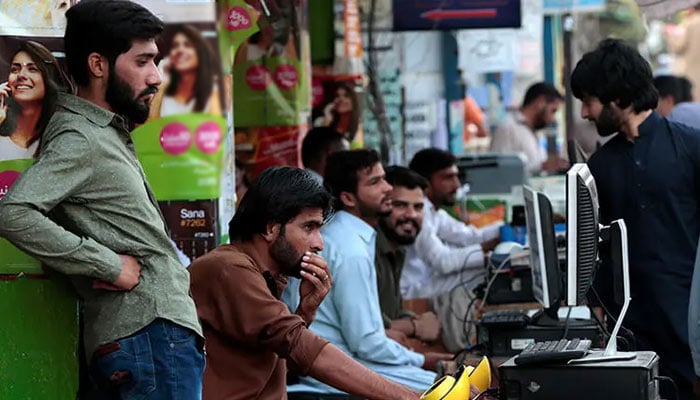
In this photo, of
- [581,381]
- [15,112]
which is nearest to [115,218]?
[15,112]

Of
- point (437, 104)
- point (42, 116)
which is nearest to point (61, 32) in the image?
point (42, 116)

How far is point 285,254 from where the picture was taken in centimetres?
472

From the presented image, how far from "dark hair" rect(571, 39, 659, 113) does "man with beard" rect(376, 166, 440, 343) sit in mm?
2036

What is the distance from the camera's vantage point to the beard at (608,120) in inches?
229

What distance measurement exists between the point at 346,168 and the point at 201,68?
236 cm

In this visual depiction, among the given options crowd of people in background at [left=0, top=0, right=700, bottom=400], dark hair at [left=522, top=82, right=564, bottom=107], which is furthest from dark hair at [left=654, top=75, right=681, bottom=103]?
crowd of people in background at [left=0, top=0, right=700, bottom=400]

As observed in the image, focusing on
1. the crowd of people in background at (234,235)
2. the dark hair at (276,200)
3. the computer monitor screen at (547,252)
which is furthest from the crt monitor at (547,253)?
the dark hair at (276,200)

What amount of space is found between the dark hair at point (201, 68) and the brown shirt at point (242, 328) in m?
0.58

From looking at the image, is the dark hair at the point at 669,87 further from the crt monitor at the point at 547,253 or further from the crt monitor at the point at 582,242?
the crt monitor at the point at 582,242

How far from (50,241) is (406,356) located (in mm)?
2983

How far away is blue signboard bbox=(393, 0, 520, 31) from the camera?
11.6 meters

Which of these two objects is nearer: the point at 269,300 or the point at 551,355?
the point at 551,355

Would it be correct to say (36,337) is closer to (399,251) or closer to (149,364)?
(149,364)

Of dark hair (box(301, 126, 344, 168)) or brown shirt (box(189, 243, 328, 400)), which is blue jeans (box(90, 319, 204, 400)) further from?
dark hair (box(301, 126, 344, 168))
